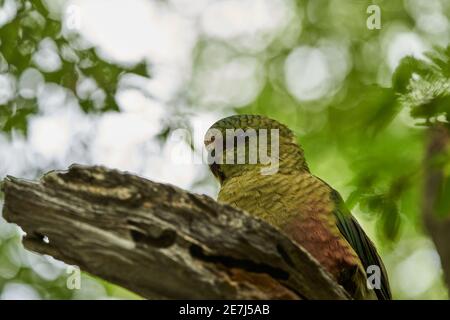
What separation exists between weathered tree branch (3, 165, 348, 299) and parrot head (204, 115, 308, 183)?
1.36 meters

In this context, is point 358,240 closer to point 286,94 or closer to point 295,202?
point 295,202

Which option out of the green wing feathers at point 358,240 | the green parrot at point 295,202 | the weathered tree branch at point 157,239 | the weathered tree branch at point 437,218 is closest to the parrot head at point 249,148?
the green parrot at point 295,202

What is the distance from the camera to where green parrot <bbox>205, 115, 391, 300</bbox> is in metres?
3.52

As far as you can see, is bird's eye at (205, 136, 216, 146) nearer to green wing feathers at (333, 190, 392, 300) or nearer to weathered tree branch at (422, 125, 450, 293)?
green wing feathers at (333, 190, 392, 300)

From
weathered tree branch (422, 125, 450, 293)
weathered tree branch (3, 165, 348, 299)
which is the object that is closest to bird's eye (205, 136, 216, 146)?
weathered tree branch (422, 125, 450, 293)

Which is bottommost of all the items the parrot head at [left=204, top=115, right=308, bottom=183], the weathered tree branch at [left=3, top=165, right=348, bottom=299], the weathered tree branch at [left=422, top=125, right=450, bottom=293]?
the weathered tree branch at [left=3, top=165, right=348, bottom=299]

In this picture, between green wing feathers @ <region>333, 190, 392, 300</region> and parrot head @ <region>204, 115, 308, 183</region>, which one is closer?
green wing feathers @ <region>333, 190, 392, 300</region>

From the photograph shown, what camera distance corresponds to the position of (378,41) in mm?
6730

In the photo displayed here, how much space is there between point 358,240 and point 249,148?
0.88m

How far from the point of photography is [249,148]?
4.18 metres

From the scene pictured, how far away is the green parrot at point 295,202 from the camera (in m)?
3.52

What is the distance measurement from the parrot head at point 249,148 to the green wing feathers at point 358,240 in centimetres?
50

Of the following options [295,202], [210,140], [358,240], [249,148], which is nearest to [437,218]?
[358,240]

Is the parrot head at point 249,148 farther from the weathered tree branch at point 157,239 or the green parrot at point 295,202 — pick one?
the weathered tree branch at point 157,239
